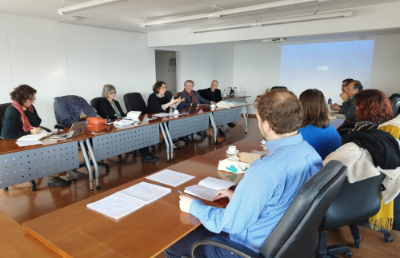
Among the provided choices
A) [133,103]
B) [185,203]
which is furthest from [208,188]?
[133,103]

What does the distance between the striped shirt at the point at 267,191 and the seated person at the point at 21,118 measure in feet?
9.32

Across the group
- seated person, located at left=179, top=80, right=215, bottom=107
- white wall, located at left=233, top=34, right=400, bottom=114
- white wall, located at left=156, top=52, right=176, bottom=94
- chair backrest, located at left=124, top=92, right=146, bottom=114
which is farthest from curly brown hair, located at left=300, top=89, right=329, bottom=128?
white wall, located at left=156, top=52, right=176, bottom=94

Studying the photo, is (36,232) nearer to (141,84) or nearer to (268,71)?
(141,84)

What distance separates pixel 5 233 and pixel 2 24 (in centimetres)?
438

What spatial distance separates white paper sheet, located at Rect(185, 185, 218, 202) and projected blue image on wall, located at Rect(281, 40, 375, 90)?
6.83m

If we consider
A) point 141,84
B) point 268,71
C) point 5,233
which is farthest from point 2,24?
point 268,71

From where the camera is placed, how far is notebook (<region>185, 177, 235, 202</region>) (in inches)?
57.3

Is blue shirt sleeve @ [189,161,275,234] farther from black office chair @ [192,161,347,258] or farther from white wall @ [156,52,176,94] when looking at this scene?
white wall @ [156,52,176,94]

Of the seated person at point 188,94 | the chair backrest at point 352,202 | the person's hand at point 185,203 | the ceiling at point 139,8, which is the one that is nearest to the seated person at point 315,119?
the chair backrest at point 352,202

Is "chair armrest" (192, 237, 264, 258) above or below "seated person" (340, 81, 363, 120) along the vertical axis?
below

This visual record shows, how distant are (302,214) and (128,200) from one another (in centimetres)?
89

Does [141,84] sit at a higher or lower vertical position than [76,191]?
higher

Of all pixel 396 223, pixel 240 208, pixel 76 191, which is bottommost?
pixel 76 191

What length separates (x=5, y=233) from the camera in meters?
1.18
